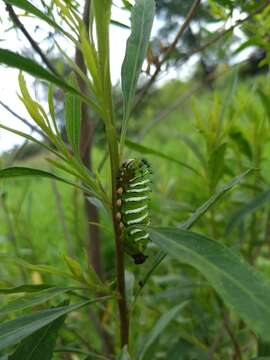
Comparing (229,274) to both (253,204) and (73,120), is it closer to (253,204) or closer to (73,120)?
(73,120)

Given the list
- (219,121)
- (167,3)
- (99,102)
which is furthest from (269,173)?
(99,102)

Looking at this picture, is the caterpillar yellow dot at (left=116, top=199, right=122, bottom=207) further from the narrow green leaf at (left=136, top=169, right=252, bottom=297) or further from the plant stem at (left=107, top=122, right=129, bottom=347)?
the narrow green leaf at (left=136, top=169, right=252, bottom=297)

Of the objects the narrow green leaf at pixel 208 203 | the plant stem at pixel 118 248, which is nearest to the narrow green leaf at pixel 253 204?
the narrow green leaf at pixel 208 203

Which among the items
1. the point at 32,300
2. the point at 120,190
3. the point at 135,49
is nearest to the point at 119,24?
the point at 135,49

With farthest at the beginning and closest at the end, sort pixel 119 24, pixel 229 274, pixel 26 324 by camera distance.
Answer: pixel 119 24 → pixel 26 324 → pixel 229 274

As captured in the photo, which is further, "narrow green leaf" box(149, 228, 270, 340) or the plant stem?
the plant stem

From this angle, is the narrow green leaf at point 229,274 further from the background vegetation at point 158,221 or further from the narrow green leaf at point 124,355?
the narrow green leaf at point 124,355

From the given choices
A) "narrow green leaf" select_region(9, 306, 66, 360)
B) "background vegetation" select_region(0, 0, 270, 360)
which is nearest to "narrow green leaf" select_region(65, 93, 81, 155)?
"background vegetation" select_region(0, 0, 270, 360)
